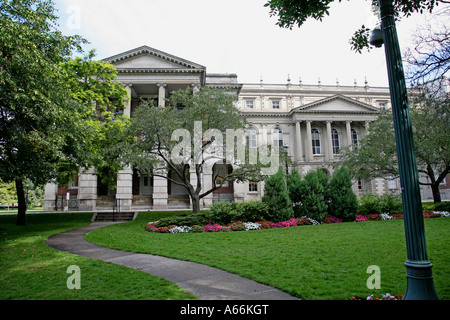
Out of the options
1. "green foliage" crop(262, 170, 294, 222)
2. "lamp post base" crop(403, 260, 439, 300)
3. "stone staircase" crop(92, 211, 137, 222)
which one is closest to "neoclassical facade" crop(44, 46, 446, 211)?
"stone staircase" crop(92, 211, 137, 222)

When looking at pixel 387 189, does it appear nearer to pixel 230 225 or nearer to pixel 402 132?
pixel 230 225

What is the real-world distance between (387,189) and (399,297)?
150 ft

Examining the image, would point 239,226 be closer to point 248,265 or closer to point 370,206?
point 248,265

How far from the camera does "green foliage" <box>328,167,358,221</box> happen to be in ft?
54.3

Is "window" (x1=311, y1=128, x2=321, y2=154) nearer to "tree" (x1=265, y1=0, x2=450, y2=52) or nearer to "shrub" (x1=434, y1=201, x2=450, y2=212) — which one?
"shrub" (x1=434, y1=201, x2=450, y2=212)

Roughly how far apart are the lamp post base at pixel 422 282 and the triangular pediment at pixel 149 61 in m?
29.5

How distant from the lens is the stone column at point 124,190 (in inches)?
1107

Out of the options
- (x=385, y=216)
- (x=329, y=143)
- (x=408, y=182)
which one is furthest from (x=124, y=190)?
(x=329, y=143)

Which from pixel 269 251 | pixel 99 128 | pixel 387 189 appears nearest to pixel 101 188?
pixel 99 128

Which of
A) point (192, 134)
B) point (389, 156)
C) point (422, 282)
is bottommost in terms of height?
point (422, 282)

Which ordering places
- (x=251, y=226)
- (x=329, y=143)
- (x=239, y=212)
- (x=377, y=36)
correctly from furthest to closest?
(x=329, y=143), (x=239, y=212), (x=251, y=226), (x=377, y=36)

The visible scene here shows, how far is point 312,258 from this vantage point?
7.24 m

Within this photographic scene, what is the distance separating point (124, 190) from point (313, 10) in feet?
84.2

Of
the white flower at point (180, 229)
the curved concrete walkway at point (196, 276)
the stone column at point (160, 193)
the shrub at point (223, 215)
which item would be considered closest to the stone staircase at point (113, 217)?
the stone column at point (160, 193)
